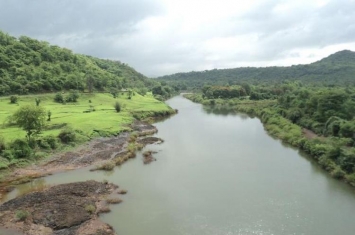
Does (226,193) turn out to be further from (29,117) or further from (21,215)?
(29,117)

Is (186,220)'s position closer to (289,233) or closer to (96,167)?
(289,233)

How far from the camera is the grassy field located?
184ft

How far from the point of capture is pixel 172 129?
72.8 m

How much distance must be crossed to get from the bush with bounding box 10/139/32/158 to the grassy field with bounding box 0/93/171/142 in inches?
112

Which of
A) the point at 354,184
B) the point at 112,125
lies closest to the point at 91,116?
the point at 112,125

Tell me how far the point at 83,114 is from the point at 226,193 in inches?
1778

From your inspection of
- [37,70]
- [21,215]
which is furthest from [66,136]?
[37,70]

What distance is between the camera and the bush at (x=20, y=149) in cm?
4334

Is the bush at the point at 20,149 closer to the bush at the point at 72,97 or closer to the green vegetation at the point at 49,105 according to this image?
the green vegetation at the point at 49,105

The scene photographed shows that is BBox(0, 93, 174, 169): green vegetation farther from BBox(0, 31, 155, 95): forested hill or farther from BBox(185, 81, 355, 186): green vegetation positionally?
BBox(185, 81, 355, 186): green vegetation

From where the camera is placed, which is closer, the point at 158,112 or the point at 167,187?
the point at 167,187

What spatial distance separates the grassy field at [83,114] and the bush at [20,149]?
2849mm

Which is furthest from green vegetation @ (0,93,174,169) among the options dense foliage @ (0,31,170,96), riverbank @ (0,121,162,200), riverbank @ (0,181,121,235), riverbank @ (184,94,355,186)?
riverbank @ (184,94,355,186)

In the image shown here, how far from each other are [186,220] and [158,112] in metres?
65.4
